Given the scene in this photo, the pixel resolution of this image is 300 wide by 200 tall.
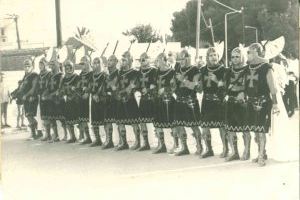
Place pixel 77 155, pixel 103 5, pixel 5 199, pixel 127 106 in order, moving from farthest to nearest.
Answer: pixel 127 106, pixel 77 155, pixel 103 5, pixel 5 199

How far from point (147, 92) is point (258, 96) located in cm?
132

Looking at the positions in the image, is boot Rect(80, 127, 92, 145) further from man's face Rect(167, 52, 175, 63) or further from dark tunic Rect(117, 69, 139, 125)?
man's face Rect(167, 52, 175, 63)

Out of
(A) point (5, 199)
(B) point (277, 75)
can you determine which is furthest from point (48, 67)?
(B) point (277, 75)

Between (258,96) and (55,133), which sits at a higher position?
(258,96)

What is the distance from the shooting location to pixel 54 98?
7.30 metres

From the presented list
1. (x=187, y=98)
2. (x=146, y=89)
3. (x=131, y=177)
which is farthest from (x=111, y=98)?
(x=131, y=177)

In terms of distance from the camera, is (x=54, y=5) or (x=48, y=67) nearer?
(x=54, y=5)

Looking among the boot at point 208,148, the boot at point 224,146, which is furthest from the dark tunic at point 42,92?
the boot at point 224,146

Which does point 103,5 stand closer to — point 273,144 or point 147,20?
point 147,20

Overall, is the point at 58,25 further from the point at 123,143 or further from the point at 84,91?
the point at 123,143

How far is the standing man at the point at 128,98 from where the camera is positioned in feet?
23.3

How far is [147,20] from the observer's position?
20.5ft

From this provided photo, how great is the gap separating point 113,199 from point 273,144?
5.71ft

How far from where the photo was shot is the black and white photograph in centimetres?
601
